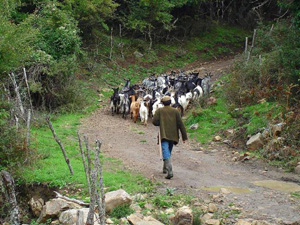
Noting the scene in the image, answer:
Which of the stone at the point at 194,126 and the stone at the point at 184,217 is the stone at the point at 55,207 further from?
the stone at the point at 194,126

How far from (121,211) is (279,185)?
12.5 ft

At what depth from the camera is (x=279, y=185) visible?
9344 mm

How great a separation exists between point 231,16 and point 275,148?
1082 inches

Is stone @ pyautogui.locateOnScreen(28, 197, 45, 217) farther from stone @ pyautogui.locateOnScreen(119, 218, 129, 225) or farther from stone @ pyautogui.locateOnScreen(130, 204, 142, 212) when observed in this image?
stone @ pyautogui.locateOnScreen(119, 218, 129, 225)

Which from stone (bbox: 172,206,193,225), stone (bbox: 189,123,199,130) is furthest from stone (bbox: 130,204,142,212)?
stone (bbox: 189,123,199,130)

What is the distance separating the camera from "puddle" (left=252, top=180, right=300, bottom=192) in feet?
29.6

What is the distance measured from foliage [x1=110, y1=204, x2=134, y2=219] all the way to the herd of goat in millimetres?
8349

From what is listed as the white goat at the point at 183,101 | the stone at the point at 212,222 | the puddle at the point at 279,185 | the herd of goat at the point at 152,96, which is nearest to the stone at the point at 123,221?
the stone at the point at 212,222

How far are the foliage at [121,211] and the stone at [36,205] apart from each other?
2.24 meters

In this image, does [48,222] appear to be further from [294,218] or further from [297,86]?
[297,86]

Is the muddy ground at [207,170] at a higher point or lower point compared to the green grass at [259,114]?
lower

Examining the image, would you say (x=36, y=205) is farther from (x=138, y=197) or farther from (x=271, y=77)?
(x=271, y=77)

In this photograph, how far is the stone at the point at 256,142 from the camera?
39.6 feet

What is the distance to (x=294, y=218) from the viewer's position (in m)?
7.27
